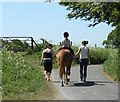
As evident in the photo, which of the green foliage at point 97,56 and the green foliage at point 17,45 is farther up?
the green foliage at point 17,45

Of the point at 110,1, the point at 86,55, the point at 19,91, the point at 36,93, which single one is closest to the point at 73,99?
the point at 36,93

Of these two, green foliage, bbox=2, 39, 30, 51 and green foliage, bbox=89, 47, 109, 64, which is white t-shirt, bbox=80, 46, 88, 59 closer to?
green foliage, bbox=89, 47, 109, 64

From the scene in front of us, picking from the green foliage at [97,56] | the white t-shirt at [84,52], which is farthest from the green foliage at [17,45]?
the white t-shirt at [84,52]

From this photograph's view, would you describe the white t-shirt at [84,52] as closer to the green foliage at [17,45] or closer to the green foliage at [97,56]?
the green foliage at [97,56]

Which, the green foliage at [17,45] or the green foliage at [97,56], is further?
the green foliage at [17,45]

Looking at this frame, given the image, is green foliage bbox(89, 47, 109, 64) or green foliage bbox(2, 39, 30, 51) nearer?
green foliage bbox(89, 47, 109, 64)

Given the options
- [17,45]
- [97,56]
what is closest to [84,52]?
[97,56]

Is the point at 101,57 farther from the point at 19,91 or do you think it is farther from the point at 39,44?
the point at 19,91

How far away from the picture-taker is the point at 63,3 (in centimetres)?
2681

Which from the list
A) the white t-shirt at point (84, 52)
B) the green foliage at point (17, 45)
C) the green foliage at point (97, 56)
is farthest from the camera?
the green foliage at point (17, 45)

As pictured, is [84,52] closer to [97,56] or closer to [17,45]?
[97,56]

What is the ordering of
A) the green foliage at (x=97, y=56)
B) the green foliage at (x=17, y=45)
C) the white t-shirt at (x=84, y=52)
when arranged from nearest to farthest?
the white t-shirt at (x=84, y=52), the green foliage at (x=97, y=56), the green foliage at (x=17, y=45)

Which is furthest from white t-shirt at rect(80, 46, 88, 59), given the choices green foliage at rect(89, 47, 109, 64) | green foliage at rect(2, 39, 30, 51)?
green foliage at rect(2, 39, 30, 51)

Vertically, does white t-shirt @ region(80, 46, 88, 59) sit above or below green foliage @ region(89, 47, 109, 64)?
above
